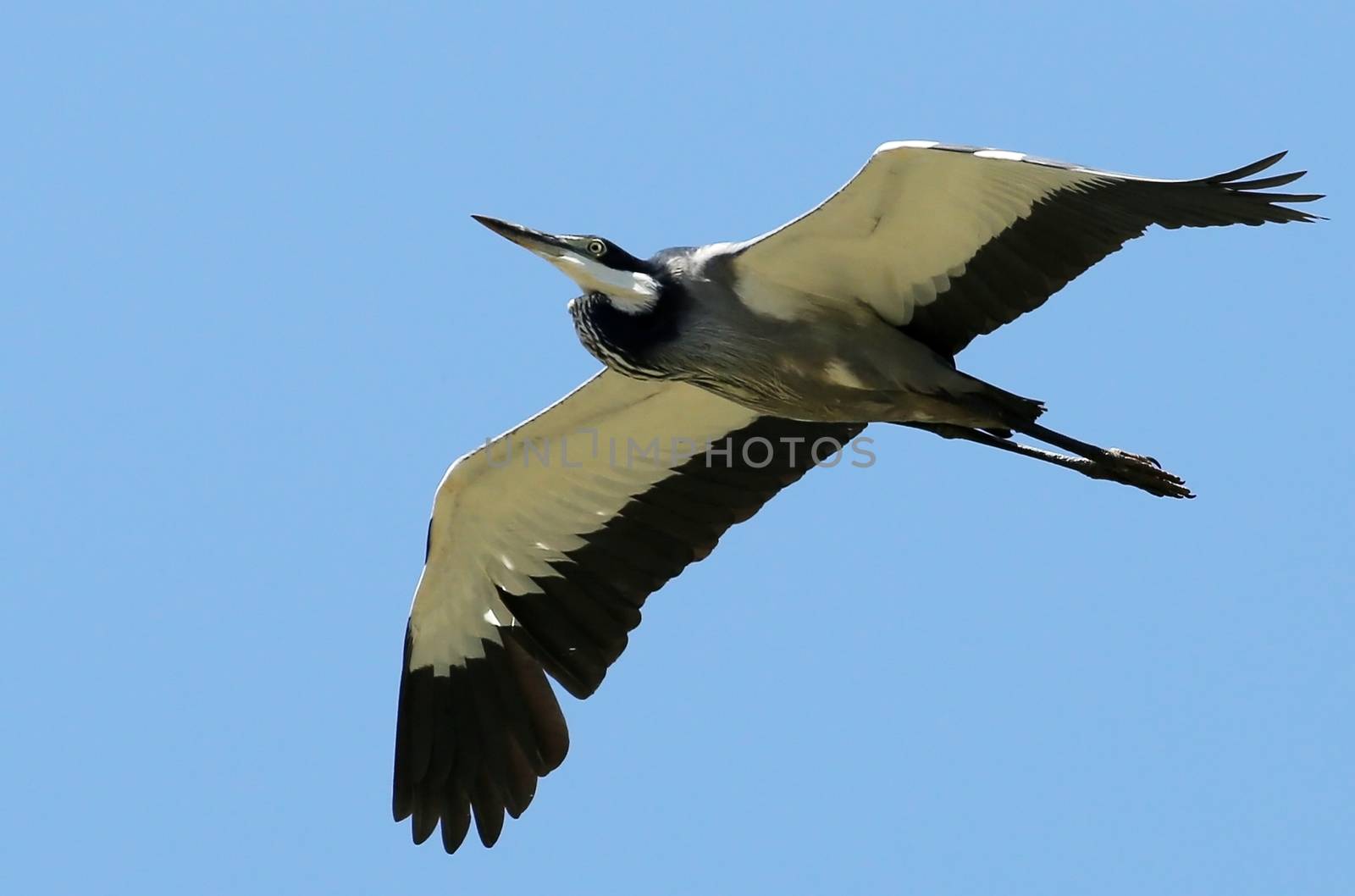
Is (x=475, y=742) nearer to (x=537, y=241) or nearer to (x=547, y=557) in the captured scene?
(x=547, y=557)

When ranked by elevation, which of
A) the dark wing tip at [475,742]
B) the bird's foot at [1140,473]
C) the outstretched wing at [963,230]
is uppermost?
the outstretched wing at [963,230]

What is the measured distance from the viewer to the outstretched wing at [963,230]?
330 inches

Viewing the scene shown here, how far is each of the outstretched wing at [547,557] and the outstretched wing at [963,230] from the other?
37.1 inches

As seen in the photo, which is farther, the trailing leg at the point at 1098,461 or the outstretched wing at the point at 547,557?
the outstretched wing at the point at 547,557

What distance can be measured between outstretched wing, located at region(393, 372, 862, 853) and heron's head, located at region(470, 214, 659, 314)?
41.4 inches

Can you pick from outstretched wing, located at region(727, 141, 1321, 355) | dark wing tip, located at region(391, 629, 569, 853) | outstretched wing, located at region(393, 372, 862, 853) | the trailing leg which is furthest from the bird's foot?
dark wing tip, located at region(391, 629, 569, 853)

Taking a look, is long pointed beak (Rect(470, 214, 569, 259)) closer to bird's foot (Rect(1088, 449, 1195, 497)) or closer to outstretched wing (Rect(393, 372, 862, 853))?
outstretched wing (Rect(393, 372, 862, 853))

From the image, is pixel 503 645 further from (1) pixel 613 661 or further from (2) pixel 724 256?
(2) pixel 724 256

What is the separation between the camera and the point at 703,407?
396 inches

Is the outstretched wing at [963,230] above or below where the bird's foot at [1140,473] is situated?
above

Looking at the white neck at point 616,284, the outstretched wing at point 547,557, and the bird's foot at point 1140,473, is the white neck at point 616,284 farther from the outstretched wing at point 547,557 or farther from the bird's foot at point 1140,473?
the bird's foot at point 1140,473

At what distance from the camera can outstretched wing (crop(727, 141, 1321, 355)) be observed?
8.39 m

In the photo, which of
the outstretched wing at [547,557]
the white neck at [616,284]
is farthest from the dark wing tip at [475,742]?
the white neck at [616,284]

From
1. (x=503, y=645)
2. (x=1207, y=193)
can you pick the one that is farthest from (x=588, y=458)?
(x=1207, y=193)
